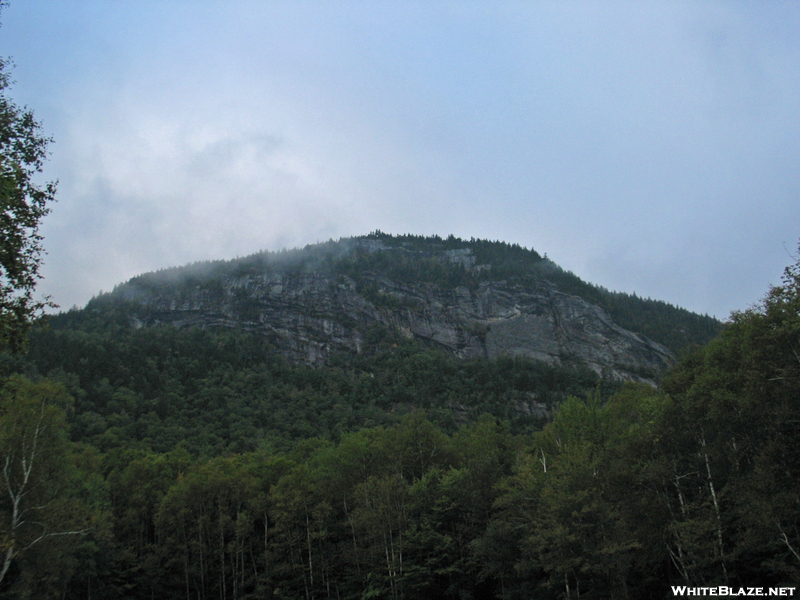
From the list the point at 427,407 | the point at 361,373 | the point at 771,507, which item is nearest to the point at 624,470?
the point at 771,507

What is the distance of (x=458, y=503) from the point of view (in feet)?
133

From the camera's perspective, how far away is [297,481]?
46.3 meters

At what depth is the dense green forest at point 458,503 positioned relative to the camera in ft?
74.2

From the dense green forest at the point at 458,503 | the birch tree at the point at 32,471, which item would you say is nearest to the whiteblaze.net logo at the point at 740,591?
the dense green forest at the point at 458,503

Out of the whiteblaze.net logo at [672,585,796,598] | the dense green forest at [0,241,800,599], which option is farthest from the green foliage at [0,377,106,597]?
the whiteblaze.net logo at [672,585,796,598]

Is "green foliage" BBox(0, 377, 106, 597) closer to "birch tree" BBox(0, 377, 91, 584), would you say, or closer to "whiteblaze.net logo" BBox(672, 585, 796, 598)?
"birch tree" BBox(0, 377, 91, 584)

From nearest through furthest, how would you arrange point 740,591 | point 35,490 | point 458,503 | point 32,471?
point 740,591 → point 35,490 → point 32,471 → point 458,503

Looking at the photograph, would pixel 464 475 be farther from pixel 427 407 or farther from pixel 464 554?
pixel 427 407

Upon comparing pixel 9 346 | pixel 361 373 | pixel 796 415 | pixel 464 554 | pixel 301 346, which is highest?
pixel 301 346

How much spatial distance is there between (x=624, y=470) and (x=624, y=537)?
340 cm

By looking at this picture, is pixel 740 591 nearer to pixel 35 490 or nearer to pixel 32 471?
pixel 35 490

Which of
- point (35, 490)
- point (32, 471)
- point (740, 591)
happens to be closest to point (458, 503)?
point (740, 591)

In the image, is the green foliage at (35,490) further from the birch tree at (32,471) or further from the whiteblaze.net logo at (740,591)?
the whiteblaze.net logo at (740,591)

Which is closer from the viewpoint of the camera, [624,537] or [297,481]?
[624,537]
